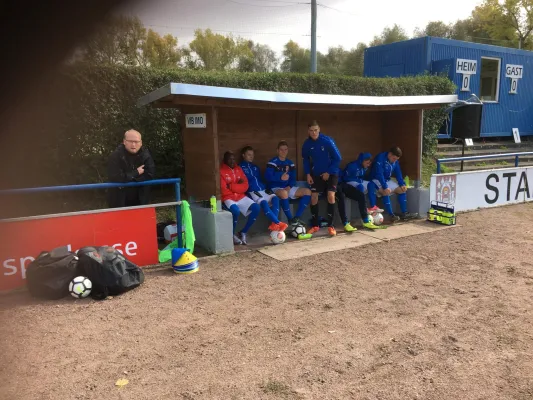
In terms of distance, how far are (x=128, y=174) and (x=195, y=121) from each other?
1319 mm

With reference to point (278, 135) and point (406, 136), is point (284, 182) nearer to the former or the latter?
point (278, 135)

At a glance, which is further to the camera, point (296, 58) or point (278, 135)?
point (296, 58)

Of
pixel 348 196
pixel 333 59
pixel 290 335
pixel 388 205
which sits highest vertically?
pixel 333 59

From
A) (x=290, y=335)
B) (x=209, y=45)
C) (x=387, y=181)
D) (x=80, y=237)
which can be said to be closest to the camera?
(x=209, y=45)

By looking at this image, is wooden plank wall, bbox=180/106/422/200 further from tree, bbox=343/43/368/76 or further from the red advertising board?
tree, bbox=343/43/368/76

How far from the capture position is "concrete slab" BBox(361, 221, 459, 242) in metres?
6.79

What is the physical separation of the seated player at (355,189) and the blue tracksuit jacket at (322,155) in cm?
54

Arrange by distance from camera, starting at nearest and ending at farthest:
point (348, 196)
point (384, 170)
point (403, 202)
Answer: point (348, 196), point (384, 170), point (403, 202)

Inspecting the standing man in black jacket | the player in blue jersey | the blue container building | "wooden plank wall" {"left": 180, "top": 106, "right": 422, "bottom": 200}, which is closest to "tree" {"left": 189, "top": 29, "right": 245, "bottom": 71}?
"wooden plank wall" {"left": 180, "top": 106, "right": 422, "bottom": 200}

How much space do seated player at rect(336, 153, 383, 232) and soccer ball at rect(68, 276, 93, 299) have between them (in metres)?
4.17

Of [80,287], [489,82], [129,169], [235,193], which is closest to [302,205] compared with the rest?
[235,193]

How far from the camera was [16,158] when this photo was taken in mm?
6555

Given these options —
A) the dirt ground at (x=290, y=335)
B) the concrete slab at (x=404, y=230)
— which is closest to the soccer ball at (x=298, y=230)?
the concrete slab at (x=404, y=230)

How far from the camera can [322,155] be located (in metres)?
6.89
